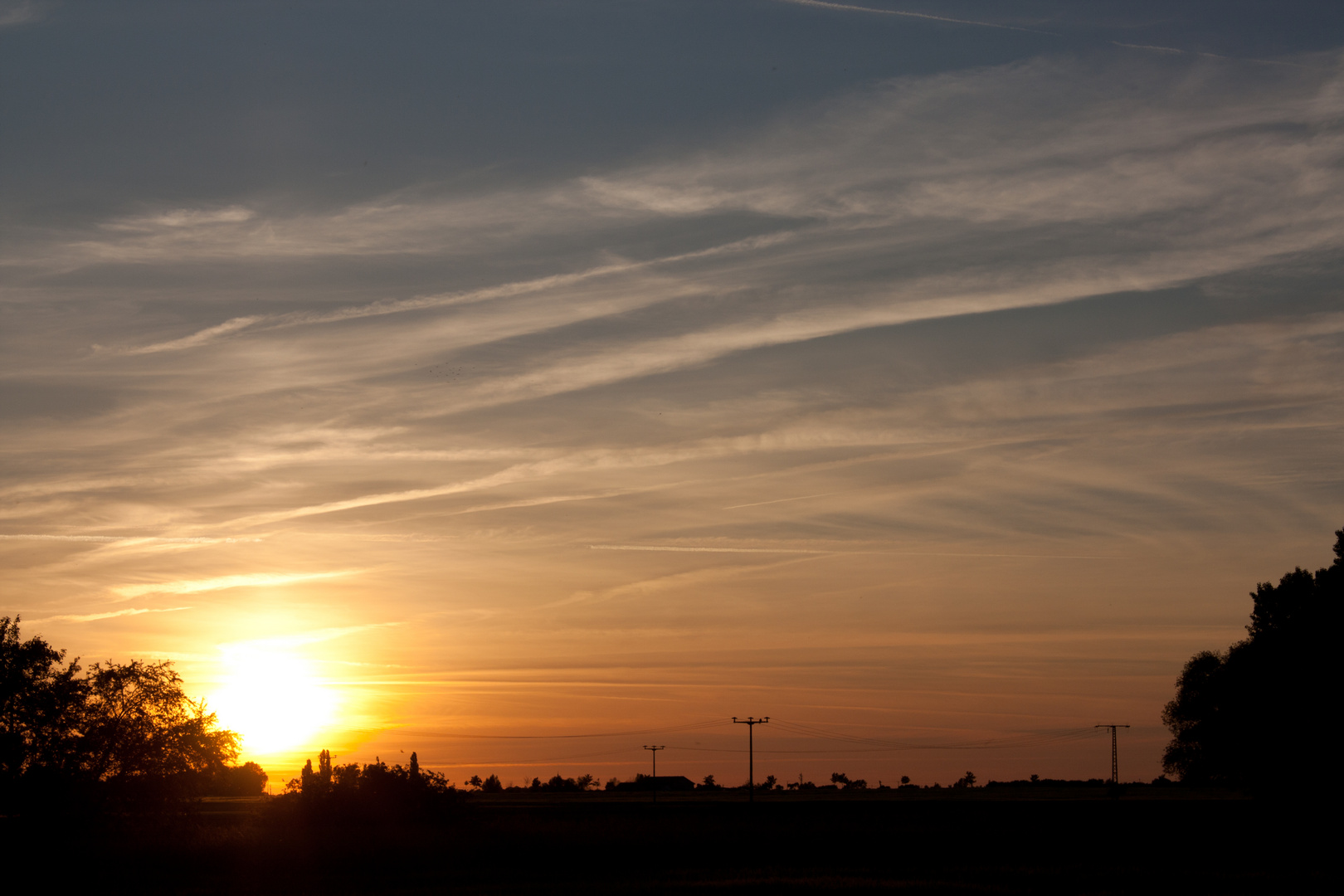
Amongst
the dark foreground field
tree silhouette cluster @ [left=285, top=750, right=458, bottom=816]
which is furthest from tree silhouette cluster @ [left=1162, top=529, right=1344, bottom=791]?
tree silhouette cluster @ [left=285, top=750, right=458, bottom=816]

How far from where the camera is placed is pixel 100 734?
215 ft

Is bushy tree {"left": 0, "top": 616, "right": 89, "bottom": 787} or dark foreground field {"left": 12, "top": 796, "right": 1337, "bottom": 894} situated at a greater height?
bushy tree {"left": 0, "top": 616, "right": 89, "bottom": 787}

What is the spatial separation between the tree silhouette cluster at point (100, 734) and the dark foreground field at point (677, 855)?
2.23 m

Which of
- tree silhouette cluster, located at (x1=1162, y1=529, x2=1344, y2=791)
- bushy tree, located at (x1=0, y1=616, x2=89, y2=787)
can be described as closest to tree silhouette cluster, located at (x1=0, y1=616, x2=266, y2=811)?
bushy tree, located at (x1=0, y1=616, x2=89, y2=787)

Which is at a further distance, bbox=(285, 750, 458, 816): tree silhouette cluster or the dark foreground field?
bbox=(285, 750, 458, 816): tree silhouette cluster

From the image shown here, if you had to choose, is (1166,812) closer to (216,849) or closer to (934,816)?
(934,816)

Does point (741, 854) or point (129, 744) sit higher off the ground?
point (129, 744)

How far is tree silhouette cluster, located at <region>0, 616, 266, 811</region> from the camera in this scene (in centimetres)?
6450

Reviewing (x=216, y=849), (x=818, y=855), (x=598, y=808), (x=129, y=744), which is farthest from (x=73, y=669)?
(x=598, y=808)

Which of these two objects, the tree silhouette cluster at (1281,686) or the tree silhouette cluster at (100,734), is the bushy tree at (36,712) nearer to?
the tree silhouette cluster at (100,734)

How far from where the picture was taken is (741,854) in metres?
68.4

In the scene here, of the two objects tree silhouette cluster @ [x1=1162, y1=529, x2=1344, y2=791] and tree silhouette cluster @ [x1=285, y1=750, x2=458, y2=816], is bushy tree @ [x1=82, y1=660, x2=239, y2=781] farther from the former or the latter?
tree silhouette cluster @ [x1=1162, y1=529, x2=1344, y2=791]

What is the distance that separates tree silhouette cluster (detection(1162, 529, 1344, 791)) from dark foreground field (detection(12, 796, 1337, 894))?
3181mm

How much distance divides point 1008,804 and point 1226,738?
32870mm
